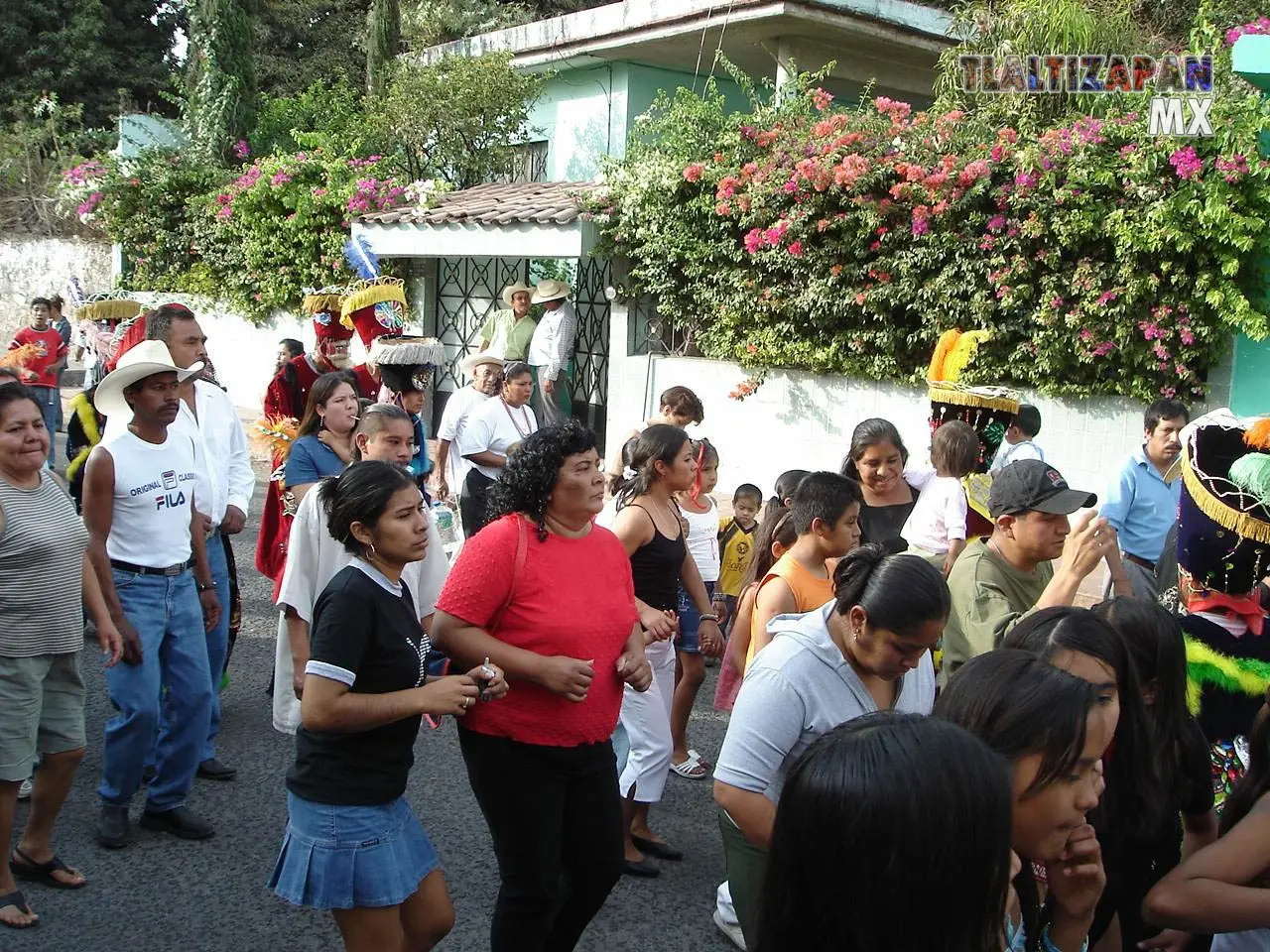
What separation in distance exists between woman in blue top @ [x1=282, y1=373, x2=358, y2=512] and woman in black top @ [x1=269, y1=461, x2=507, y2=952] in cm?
215

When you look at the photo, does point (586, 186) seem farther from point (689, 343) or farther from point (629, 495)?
point (629, 495)

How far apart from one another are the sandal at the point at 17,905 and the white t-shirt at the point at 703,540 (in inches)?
128

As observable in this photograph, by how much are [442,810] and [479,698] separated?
7.40 feet

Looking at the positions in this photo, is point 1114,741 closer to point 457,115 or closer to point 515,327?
point 515,327

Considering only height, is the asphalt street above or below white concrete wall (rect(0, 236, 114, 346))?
below

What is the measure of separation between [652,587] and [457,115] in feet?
44.6

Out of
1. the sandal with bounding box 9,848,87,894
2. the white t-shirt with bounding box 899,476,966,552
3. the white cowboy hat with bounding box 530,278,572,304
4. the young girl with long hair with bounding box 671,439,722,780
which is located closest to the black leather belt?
the sandal with bounding box 9,848,87,894

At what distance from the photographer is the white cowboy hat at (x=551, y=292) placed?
13242 mm

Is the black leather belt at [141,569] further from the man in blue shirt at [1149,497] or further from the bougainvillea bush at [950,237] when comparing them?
the bougainvillea bush at [950,237]

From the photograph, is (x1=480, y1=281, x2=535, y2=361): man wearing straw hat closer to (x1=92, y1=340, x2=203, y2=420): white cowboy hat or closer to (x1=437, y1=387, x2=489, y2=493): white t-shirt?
(x1=437, y1=387, x2=489, y2=493): white t-shirt

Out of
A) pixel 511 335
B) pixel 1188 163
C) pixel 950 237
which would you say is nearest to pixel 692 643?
pixel 1188 163

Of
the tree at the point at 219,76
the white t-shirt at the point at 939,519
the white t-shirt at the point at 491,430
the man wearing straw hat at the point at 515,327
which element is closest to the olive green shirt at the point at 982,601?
the white t-shirt at the point at 939,519

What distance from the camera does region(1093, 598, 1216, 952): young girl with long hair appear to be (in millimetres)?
2859

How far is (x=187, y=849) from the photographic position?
15.3ft
